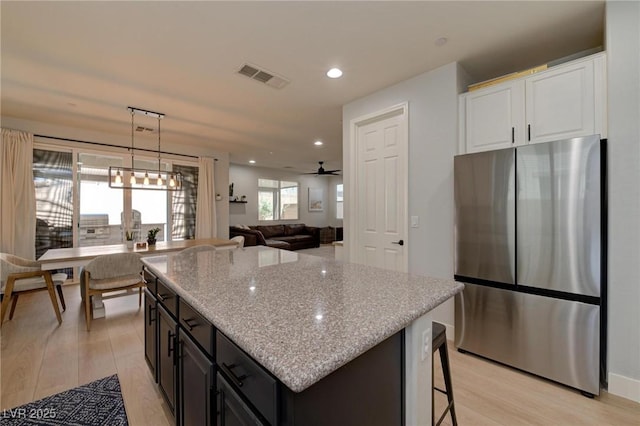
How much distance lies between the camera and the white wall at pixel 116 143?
14.0 ft

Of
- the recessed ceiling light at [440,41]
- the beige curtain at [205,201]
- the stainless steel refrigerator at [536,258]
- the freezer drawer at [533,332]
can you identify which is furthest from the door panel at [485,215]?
the beige curtain at [205,201]

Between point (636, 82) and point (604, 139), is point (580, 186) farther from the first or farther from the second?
point (636, 82)

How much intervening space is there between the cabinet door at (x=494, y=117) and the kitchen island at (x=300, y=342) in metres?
1.69

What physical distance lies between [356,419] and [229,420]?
433 millimetres

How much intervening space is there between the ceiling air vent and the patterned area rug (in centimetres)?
294

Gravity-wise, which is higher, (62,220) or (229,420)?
(62,220)

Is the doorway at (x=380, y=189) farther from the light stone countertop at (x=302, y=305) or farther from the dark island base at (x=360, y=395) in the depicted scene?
the dark island base at (x=360, y=395)

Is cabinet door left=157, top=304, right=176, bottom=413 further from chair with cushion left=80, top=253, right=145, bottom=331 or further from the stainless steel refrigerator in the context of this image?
the stainless steel refrigerator

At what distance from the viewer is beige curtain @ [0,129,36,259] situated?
4.00 metres

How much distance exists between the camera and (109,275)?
3.01 metres

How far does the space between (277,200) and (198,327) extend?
8.37m

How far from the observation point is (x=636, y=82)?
1783 millimetres

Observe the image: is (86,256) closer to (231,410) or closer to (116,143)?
(116,143)

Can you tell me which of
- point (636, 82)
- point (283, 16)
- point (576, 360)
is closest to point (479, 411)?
point (576, 360)
